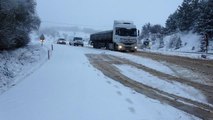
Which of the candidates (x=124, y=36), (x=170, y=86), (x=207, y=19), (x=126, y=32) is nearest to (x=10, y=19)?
(x=124, y=36)

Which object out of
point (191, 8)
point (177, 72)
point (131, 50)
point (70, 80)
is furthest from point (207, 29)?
point (70, 80)

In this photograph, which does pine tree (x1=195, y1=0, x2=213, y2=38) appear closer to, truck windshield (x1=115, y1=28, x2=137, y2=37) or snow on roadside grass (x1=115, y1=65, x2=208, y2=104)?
truck windshield (x1=115, y1=28, x2=137, y2=37)

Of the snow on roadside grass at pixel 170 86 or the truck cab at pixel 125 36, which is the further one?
the truck cab at pixel 125 36

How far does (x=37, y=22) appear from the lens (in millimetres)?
52656

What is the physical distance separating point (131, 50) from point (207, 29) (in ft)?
81.9

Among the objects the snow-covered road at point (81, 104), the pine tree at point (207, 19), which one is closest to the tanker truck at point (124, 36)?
the pine tree at point (207, 19)

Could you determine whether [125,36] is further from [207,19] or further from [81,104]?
[81,104]

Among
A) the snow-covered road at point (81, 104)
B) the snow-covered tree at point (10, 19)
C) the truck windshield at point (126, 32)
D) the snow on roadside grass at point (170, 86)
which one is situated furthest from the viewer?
the truck windshield at point (126, 32)

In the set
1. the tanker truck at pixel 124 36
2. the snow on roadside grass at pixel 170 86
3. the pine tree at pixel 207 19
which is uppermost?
the pine tree at pixel 207 19

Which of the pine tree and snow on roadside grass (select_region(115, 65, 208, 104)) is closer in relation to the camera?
snow on roadside grass (select_region(115, 65, 208, 104))

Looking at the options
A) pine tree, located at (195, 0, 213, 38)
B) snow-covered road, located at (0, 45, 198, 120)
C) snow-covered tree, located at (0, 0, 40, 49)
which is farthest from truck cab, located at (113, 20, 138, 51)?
snow-covered road, located at (0, 45, 198, 120)

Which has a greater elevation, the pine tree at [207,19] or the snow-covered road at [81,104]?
the pine tree at [207,19]

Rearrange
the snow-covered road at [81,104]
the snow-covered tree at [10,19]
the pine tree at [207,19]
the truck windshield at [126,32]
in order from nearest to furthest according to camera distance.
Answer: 1. the snow-covered road at [81,104]
2. the snow-covered tree at [10,19]
3. the truck windshield at [126,32]
4. the pine tree at [207,19]

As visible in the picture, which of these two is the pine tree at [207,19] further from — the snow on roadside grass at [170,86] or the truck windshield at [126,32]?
the snow on roadside grass at [170,86]
